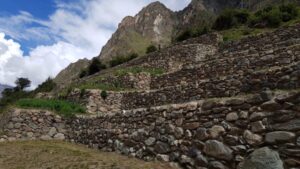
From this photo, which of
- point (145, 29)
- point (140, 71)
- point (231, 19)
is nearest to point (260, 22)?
point (231, 19)

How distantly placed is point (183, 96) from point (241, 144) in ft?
20.8

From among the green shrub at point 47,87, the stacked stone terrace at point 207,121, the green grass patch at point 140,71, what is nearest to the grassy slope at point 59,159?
the stacked stone terrace at point 207,121

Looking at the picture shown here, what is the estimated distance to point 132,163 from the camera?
30.9ft

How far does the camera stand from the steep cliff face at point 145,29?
124 meters

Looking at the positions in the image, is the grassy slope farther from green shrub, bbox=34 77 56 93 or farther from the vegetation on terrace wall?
green shrub, bbox=34 77 56 93

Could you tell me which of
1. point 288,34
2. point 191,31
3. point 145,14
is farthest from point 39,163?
point 145,14

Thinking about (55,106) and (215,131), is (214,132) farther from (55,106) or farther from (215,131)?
(55,106)

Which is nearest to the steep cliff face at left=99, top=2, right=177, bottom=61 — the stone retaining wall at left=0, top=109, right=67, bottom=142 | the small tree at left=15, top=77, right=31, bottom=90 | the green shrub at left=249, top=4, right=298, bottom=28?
the small tree at left=15, top=77, right=31, bottom=90

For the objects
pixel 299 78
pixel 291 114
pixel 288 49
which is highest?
pixel 288 49

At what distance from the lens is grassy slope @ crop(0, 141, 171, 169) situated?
9.30 metres

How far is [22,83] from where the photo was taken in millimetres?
53625

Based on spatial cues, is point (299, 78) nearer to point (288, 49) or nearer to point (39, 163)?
point (288, 49)

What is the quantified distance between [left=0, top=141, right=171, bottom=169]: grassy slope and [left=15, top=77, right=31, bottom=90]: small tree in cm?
4138

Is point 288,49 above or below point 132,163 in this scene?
above
